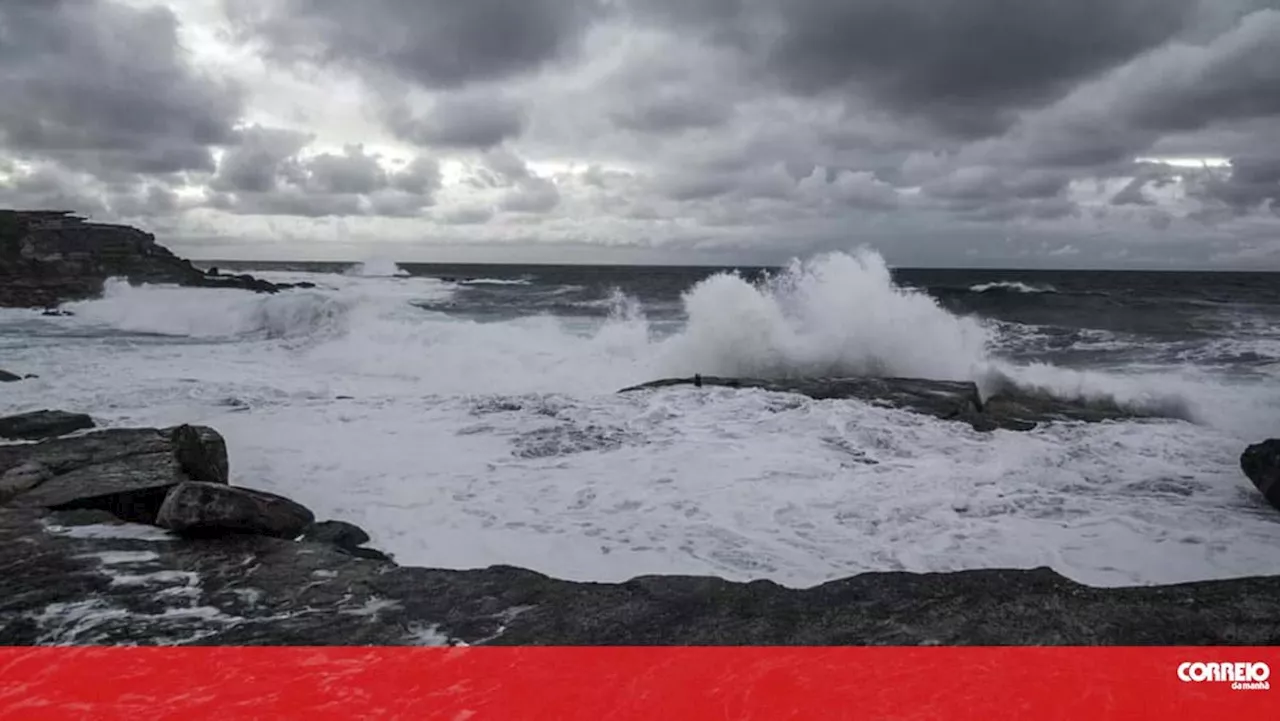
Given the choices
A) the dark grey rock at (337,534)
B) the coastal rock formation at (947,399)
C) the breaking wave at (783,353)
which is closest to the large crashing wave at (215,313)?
the breaking wave at (783,353)

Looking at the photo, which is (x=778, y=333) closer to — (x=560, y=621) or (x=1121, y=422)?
(x=1121, y=422)

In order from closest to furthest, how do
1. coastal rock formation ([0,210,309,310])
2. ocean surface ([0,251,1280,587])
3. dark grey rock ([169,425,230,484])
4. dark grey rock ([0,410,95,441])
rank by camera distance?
ocean surface ([0,251,1280,587]), dark grey rock ([169,425,230,484]), dark grey rock ([0,410,95,441]), coastal rock formation ([0,210,309,310])

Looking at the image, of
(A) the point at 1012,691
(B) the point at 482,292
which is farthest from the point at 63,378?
(B) the point at 482,292

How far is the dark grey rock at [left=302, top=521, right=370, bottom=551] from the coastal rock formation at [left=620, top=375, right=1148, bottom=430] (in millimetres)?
4394

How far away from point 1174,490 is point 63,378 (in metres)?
10.1

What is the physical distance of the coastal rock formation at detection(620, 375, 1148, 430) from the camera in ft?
22.3

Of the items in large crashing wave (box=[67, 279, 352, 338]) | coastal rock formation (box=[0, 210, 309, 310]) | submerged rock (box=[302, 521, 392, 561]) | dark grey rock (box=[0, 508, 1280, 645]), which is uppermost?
coastal rock formation (box=[0, 210, 309, 310])

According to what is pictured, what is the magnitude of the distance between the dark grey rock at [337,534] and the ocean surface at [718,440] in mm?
149

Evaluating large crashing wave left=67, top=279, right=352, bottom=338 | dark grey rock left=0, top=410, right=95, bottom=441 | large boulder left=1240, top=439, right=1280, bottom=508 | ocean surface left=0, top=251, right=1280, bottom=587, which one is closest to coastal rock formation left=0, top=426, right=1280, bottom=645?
ocean surface left=0, top=251, right=1280, bottom=587

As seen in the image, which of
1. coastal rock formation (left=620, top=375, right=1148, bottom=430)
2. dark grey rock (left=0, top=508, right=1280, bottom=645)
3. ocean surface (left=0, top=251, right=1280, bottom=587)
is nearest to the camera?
dark grey rock (left=0, top=508, right=1280, bottom=645)

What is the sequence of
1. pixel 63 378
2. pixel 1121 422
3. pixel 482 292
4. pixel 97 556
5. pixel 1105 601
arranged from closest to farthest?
pixel 1105 601
pixel 97 556
pixel 1121 422
pixel 63 378
pixel 482 292

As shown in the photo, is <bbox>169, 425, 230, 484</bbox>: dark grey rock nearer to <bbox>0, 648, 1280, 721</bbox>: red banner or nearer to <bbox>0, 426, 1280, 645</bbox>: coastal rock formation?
<bbox>0, 426, 1280, 645</bbox>: coastal rock formation

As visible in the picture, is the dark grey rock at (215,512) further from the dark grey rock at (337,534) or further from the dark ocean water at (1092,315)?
the dark ocean water at (1092,315)

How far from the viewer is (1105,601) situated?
2.57 m
